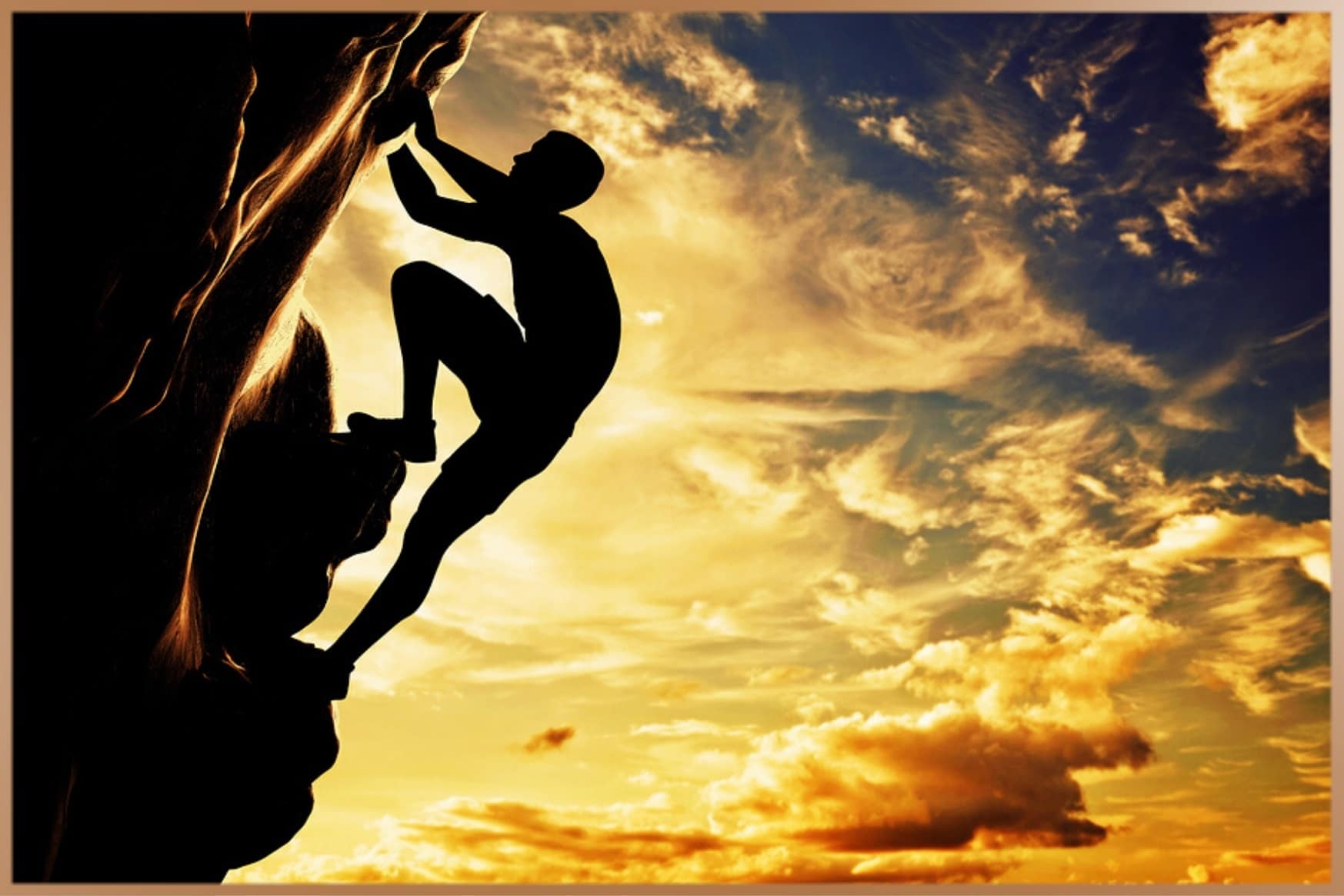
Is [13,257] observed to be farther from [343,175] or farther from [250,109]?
[343,175]

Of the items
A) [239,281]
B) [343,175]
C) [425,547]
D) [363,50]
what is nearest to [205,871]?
[425,547]

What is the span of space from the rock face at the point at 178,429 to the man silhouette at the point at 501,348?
807 millimetres

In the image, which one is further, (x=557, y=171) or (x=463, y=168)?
(x=557, y=171)

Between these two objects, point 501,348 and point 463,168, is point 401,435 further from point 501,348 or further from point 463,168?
point 463,168

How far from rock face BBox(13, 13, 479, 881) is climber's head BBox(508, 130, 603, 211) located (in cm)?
79

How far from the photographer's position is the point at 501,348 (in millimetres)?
5895

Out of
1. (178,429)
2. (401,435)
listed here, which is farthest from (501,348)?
(178,429)

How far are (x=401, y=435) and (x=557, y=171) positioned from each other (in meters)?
1.43

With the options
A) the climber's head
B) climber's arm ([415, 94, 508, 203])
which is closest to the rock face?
climber's arm ([415, 94, 508, 203])

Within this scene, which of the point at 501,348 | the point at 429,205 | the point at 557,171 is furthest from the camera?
the point at 501,348

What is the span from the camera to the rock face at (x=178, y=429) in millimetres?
4500

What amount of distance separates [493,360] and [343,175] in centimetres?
149

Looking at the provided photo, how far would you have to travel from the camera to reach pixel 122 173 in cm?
450

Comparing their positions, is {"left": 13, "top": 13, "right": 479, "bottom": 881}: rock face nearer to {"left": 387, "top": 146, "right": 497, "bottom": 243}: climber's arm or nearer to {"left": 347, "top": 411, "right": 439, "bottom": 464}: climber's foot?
{"left": 387, "top": 146, "right": 497, "bottom": 243}: climber's arm
